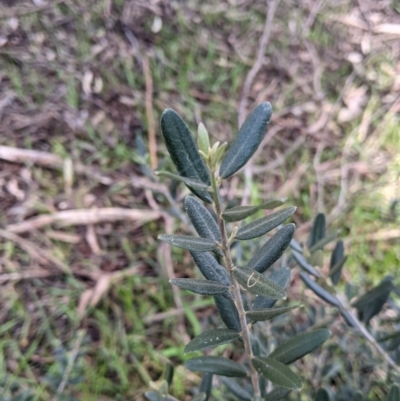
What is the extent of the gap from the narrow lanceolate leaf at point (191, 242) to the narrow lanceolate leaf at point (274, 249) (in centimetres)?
A: 8

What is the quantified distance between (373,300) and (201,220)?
1.46 ft

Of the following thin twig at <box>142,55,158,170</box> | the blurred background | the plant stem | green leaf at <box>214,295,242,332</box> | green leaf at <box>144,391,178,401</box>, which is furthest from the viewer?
thin twig at <box>142,55,158,170</box>

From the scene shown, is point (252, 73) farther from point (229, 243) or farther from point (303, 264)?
point (229, 243)

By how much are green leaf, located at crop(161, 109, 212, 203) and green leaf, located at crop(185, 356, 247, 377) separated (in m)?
0.26

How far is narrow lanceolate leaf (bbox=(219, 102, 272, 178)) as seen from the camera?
20.3 inches

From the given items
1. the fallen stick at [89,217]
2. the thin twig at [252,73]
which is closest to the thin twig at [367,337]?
the thin twig at [252,73]

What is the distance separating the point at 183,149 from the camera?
49 cm

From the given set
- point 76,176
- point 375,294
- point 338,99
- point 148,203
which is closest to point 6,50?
point 76,176

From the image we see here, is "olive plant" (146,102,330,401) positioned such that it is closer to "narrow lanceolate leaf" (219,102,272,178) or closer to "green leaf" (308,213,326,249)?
"narrow lanceolate leaf" (219,102,272,178)

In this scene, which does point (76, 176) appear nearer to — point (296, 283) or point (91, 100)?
point (91, 100)

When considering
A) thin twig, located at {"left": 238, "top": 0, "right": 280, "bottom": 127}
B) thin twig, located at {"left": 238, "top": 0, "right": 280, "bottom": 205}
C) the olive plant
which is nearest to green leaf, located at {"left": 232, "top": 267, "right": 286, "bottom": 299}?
the olive plant

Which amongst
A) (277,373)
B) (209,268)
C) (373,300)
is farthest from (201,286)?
(373,300)

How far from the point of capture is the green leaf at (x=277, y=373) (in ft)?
1.76

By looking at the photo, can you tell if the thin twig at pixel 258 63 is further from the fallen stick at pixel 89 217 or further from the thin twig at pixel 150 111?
the fallen stick at pixel 89 217
